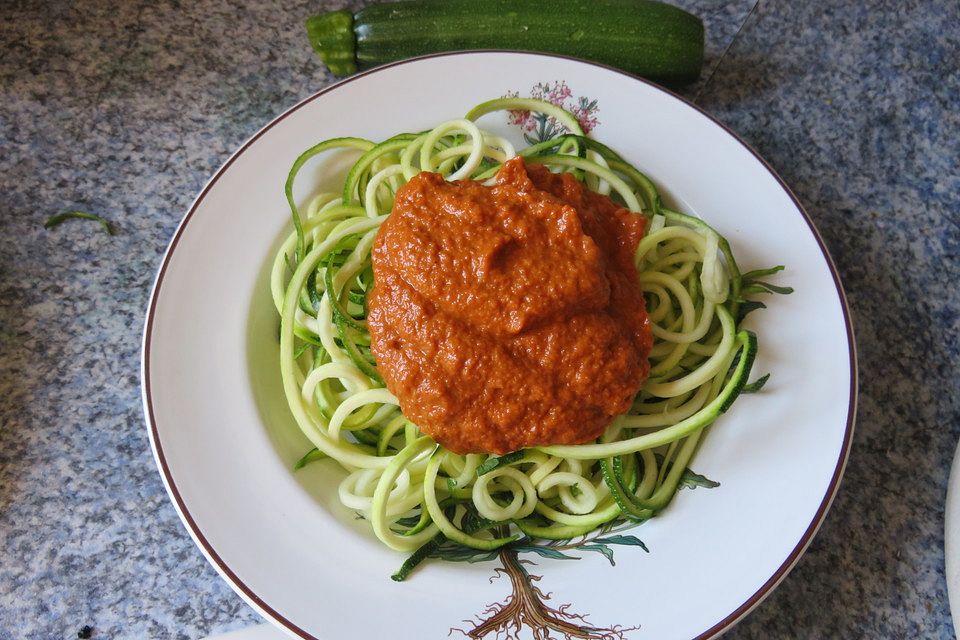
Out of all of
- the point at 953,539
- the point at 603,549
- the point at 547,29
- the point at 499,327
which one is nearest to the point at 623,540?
the point at 603,549

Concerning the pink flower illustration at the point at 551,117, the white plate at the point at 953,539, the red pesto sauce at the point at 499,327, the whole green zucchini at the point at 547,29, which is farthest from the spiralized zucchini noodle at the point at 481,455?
the white plate at the point at 953,539

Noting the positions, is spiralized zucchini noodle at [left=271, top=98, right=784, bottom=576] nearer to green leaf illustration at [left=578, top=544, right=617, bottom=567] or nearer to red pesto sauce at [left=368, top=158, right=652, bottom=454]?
green leaf illustration at [left=578, top=544, right=617, bottom=567]

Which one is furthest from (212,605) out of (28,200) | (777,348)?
(777,348)

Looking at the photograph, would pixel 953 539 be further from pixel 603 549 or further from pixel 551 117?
pixel 551 117

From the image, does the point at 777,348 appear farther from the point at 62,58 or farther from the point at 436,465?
the point at 62,58

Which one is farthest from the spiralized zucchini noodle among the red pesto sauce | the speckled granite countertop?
the speckled granite countertop
